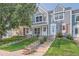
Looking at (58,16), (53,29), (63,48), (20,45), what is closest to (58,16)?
(58,16)

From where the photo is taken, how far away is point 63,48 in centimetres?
402

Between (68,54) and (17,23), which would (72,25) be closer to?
(68,54)

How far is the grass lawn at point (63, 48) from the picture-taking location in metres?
3.99

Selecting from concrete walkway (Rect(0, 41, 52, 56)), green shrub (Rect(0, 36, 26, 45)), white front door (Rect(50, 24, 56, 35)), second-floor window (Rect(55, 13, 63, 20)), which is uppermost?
second-floor window (Rect(55, 13, 63, 20))

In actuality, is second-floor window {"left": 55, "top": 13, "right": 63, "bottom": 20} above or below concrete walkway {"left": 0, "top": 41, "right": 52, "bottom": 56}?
above

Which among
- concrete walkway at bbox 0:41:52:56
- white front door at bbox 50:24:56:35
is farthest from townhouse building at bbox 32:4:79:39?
concrete walkway at bbox 0:41:52:56

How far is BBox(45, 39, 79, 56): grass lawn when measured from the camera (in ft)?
13.1

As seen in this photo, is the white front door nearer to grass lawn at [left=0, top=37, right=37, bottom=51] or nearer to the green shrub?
grass lawn at [left=0, top=37, right=37, bottom=51]

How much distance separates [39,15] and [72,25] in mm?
375

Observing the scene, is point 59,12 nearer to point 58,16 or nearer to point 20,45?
point 58,16

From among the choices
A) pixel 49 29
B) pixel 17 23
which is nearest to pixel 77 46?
pixel 49 29

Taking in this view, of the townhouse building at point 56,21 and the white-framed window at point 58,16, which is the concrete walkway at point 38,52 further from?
the white-framed window at point 58,16

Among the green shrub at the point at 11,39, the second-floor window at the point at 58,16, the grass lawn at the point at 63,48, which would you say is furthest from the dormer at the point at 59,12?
the green shrub at the point at 11,39

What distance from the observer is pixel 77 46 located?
4.02 metres
